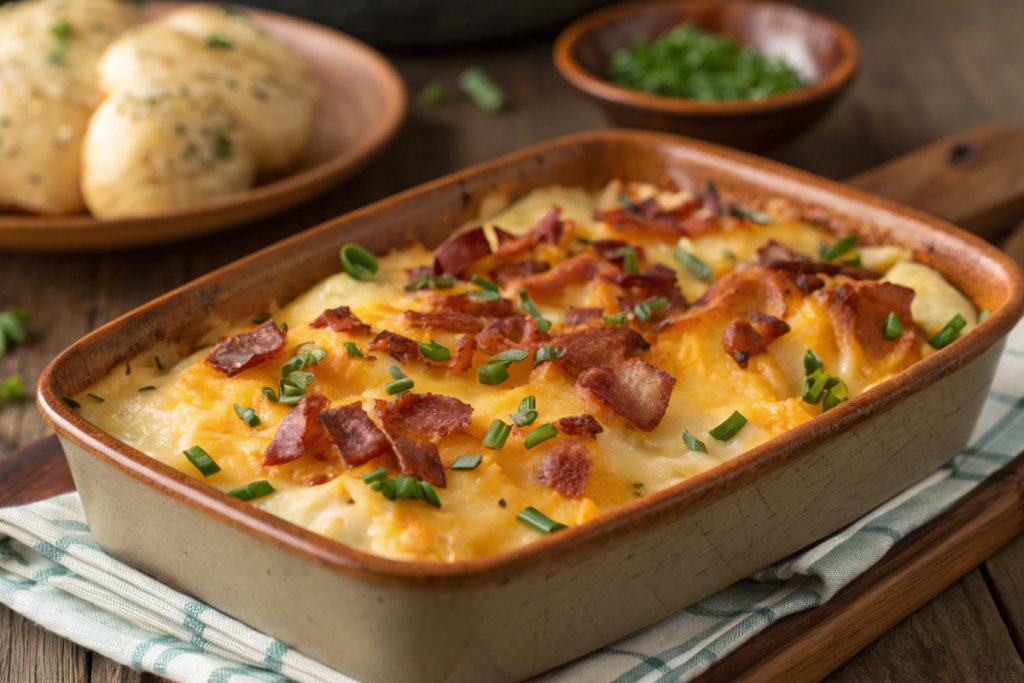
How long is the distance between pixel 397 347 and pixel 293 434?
40 cm

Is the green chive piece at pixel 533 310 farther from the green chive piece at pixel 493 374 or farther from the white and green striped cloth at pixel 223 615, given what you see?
the white and green striped cloth at pixel 223 615

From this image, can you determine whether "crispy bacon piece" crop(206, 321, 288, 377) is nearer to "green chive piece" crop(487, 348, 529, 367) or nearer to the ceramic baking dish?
the ceramic baking dish

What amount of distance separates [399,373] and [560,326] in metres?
0.56

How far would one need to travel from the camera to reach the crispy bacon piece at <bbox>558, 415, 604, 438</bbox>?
2.16 meters

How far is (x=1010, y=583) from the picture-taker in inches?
96.7

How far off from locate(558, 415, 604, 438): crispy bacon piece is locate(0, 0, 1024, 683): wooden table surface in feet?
2.57

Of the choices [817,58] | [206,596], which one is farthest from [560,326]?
[817,58]

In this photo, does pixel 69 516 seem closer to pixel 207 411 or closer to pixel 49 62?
pixel 207 411

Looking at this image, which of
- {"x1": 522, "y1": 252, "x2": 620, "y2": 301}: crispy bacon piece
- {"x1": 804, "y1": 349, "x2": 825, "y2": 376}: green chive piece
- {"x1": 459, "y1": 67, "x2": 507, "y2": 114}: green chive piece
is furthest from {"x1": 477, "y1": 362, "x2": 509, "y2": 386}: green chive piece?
{"x1": 459, "y1": 67, "x2": 507, "y2": 114}: green chive piece

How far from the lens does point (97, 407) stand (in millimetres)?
2297

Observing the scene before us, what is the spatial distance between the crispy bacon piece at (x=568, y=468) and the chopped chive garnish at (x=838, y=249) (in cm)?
134

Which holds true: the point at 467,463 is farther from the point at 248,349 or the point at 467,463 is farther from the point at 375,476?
the point at 248,349

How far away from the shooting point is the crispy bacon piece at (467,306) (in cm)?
270

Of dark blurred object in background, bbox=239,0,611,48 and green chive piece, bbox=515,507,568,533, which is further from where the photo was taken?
dark blurred object in background, bbox=239,0,611,48
